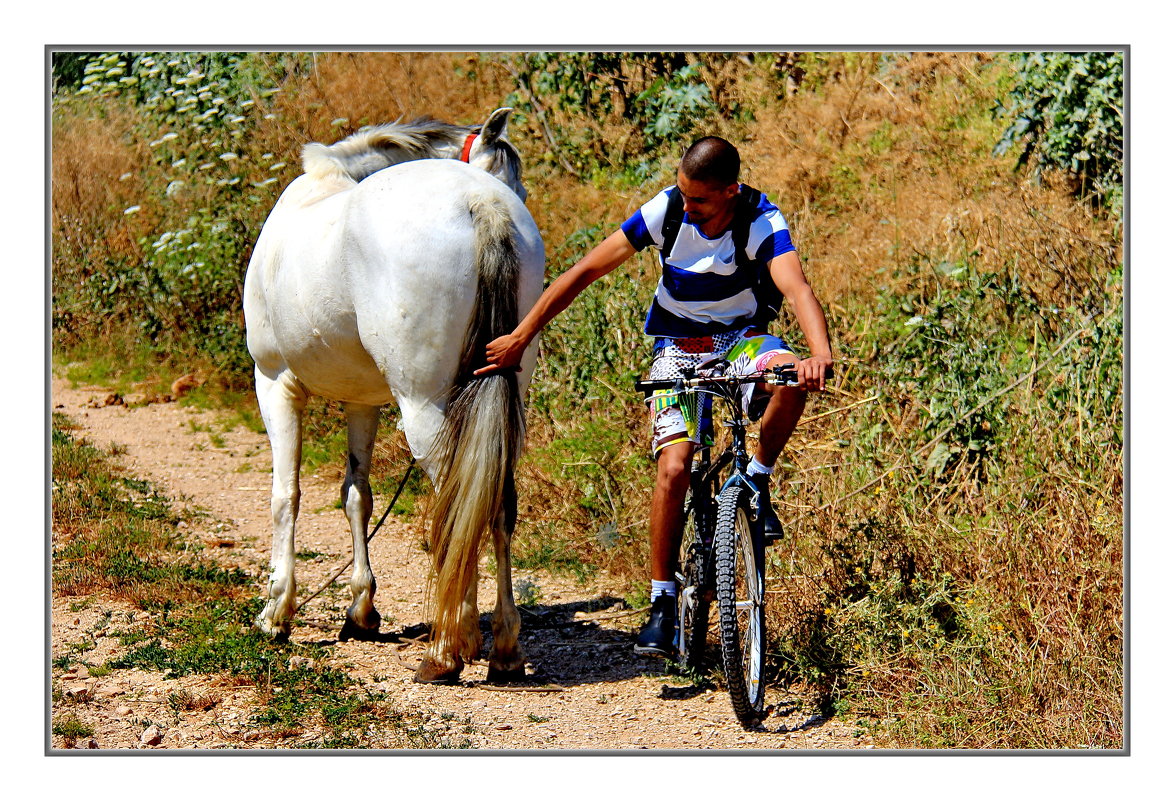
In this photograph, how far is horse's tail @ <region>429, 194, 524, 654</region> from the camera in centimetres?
433

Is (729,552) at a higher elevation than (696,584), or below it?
higher

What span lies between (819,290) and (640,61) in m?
3.51

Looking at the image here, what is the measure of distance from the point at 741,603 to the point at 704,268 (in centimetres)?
118

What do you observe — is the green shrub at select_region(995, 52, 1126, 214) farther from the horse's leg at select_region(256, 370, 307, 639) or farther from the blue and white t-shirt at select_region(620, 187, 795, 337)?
the horse's leg at select_region(256, 370, 307, 639)

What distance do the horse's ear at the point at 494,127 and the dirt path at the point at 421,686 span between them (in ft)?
7.42

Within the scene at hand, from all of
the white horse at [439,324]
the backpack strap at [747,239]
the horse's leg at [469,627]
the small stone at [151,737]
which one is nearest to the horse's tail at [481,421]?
the white horse at [439,324]

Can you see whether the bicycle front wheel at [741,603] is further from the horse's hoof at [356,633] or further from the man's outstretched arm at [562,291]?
the horse's hoof at [356,633]

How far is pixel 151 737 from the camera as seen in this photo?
4.12 metres

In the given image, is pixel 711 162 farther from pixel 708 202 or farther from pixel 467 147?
pixel 467 147

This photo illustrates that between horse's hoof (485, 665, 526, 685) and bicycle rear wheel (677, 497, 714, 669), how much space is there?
73 cm

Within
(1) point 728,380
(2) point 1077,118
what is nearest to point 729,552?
(1) point 728,380

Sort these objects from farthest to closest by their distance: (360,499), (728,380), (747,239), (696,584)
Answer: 1. (360,499)
2. (696,584)
3. (747,239)
4. (728,380)

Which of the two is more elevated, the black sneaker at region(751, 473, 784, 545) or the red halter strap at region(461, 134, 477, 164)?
the red halter strap at region(461, 134, 477, 164)

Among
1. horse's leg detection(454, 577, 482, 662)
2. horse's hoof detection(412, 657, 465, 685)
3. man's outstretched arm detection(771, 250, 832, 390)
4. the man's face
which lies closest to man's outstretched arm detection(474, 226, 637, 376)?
the man's face
